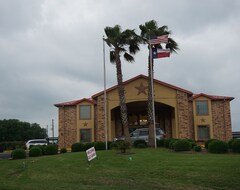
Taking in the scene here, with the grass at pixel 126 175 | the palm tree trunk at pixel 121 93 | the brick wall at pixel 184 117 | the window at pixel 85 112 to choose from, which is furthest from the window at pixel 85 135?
the grass at pixel 126 175

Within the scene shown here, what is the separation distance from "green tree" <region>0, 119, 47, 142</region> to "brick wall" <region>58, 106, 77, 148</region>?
4445cm

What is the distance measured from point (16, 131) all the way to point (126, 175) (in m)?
66.8

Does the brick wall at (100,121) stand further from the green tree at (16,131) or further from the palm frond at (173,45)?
the green tree at (16,131)

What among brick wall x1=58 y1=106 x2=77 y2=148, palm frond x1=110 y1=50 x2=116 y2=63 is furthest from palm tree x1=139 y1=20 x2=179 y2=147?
brick wall x1=58 y1=106 x2=77 y2=148

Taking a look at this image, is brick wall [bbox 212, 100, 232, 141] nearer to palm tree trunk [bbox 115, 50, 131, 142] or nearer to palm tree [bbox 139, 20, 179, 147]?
palm tree [bbox 139, 20, 179, 147]

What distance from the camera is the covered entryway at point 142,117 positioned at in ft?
116

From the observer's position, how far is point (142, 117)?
3953 cm

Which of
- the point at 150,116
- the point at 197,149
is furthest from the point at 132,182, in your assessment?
the point at 150,116

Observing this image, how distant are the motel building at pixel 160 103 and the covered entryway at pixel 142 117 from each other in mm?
1506

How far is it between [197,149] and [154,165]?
7.20 metres

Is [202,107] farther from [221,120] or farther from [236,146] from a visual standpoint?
[236,146]

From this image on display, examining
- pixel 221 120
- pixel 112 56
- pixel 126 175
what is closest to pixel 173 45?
pixel 112 56

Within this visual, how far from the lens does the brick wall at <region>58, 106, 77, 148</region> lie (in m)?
33.2

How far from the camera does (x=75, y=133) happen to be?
3331 cm
